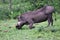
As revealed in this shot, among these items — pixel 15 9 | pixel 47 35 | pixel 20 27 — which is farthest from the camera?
pixel 15 9

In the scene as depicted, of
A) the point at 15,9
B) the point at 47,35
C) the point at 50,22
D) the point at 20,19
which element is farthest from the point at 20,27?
the point at 15,9

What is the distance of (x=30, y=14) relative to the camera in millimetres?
11914

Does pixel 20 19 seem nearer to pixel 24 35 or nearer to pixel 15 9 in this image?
pixel 24 35

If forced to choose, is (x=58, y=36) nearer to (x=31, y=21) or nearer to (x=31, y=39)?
(x=31, y=39)

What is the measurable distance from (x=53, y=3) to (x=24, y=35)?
20.0ft

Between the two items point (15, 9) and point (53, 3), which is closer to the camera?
point (53, 3)

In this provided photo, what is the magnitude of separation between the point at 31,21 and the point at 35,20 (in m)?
0.26

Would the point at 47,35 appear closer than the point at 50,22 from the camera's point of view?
Yes

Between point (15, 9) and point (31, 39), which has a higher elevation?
point (31, 39)

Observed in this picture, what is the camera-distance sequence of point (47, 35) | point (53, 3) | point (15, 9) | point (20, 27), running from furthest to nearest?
point (15, 9)
point (53, 3)
point (20, 27)
point (47, 35)

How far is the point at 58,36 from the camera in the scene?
9195mm

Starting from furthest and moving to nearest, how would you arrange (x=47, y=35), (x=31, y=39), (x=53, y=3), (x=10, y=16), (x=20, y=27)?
(x=10, y=16), (x=53, y=3), (x=20, y=27), (x=47, y=35), (x=31, y=39)

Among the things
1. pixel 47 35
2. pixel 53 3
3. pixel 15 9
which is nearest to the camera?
pixel 47 35

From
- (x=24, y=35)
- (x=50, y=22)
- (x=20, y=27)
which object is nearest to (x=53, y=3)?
(x=50, y=22)
